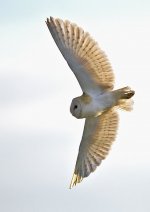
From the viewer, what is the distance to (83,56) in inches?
733

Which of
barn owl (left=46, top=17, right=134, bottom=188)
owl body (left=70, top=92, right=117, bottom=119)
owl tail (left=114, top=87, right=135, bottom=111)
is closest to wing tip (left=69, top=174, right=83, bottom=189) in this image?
barn owl (left=46, top=17, right=134, bottom=188)

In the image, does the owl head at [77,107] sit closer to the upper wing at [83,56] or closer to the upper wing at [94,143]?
the upper wing at [83,56]

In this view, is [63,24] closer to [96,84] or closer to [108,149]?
[96,84]

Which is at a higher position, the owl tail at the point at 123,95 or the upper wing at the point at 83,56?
the upper wing at the point at 83,56

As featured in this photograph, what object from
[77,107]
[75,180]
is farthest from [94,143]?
[77,107]

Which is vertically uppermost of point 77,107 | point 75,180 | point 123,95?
point 123,95

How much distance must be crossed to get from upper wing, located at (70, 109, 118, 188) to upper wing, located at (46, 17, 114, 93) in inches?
34.5

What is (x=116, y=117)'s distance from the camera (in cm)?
1931

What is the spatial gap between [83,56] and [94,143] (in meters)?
2.04

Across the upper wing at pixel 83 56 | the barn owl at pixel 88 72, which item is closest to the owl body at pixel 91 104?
the barn owl at pixel 88 72

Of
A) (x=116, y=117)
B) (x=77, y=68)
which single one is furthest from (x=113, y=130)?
(x=77, y=68)

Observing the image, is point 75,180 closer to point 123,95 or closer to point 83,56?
point 123,95

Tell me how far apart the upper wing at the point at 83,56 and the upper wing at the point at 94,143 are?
34.5 inches

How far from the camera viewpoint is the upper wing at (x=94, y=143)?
19.5 m
